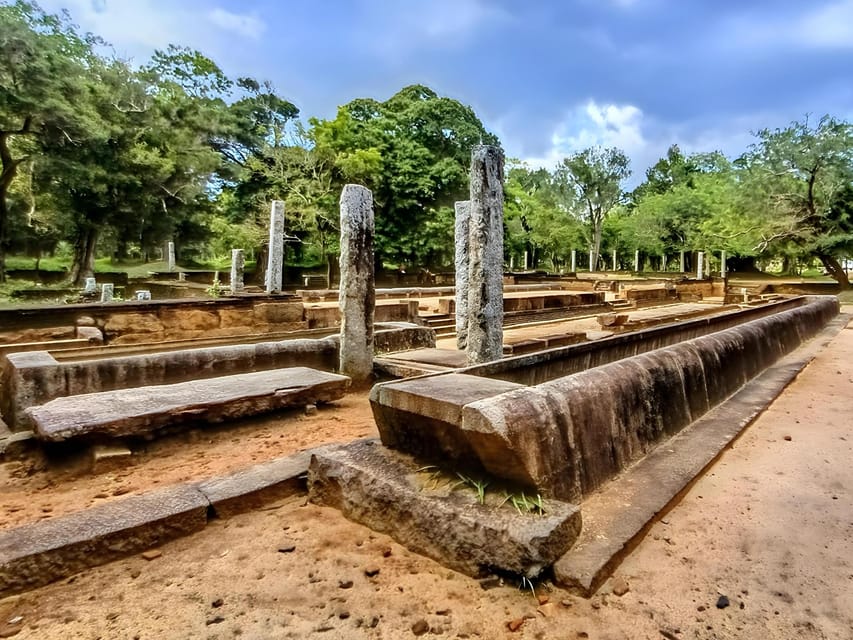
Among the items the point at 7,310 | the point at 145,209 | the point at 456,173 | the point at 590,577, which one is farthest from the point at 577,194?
the point at 590,577

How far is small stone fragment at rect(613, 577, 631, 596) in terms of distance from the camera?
4.98 feet

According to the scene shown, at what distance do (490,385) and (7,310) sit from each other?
648 centimetres

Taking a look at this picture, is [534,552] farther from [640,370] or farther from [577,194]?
[577,194]

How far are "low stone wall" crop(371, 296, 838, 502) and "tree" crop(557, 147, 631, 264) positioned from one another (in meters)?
33.6

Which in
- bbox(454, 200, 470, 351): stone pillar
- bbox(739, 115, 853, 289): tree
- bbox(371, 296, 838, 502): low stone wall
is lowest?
bbox(371, 296, 838, 502): low stone wall

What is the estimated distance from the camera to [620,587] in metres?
1.54

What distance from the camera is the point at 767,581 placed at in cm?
157

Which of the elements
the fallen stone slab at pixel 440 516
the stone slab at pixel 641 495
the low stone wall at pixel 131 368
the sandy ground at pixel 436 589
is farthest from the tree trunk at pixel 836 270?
the fallen stone slab at pixel 440 516

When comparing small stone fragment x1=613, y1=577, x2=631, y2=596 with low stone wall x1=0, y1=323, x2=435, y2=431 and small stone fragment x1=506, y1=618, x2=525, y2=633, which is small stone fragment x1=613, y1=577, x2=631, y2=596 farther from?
low stone wall x1=0, y1=323, x2=435, y2=431

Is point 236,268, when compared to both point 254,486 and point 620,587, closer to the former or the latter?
point 254,486

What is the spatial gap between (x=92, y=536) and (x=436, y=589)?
124 centimetres

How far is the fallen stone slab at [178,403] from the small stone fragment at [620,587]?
104 inches

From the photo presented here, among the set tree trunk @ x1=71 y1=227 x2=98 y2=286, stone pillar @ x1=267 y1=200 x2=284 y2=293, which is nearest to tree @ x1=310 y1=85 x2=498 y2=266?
stone pillar @ x1=267 y1=200 x2=284 y2=293

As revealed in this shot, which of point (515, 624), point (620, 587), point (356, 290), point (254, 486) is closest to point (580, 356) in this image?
point (356, 290)
